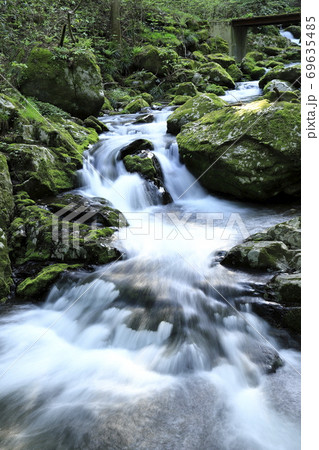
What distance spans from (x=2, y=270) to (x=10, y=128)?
351cm

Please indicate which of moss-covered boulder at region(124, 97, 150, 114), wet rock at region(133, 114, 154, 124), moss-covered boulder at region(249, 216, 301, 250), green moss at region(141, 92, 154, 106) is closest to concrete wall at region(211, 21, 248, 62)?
green moss at region(141, 92, 154, 106)

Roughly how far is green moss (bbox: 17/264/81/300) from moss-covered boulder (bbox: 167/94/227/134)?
5.58 metres

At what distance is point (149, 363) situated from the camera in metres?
2.96

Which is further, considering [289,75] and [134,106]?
[289,75]

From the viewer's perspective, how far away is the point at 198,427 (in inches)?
89.9

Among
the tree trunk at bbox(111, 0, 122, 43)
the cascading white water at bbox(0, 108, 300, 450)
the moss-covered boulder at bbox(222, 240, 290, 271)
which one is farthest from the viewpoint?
the tree trunk at bbox(111, 0, 122, 43)

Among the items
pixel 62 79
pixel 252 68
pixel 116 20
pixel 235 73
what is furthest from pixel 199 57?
pixel 62 79

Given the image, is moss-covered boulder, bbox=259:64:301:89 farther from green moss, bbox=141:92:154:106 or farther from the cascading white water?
the cascading white water

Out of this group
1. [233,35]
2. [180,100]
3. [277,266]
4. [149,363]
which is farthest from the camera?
[233,35]

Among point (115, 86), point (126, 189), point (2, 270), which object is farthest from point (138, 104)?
point (2, 270)

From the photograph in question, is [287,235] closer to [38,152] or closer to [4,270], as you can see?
[4,270]

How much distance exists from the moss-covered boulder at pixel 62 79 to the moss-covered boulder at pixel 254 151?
461 cm

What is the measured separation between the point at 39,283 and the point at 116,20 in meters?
15.7

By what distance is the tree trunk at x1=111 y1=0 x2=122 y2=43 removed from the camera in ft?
50.6
